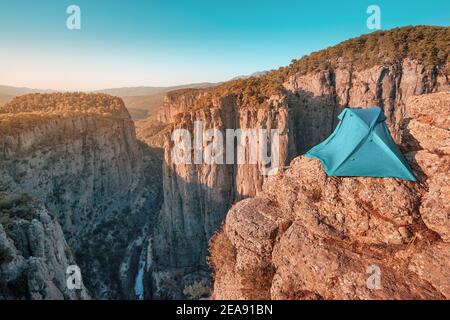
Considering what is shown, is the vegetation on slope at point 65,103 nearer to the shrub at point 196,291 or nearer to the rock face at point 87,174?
the rock face at point 87,174

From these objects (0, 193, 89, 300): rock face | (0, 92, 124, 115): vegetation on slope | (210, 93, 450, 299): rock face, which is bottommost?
(0, 193, 89, 300): rock face

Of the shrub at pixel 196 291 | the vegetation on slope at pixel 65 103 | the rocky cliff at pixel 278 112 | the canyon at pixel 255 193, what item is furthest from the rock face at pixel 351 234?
the vegetation on slope at pixel 65 103

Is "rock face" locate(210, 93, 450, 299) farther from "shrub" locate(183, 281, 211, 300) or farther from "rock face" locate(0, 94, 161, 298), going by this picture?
"rock face" locate(0, 94, 161, 298)

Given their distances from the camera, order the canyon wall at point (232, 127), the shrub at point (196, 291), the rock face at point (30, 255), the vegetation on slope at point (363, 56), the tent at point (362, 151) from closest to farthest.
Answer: the tent at point (362, 151) < the rock face at point (30, 255) < the shrub at point (196, 291) < the canyon wall at point (232, 127) < the vegetation on slope at point (363, 56)

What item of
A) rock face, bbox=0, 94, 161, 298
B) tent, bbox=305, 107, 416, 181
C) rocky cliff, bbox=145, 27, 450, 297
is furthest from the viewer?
rock face, bbox=0, 94, 161, 298

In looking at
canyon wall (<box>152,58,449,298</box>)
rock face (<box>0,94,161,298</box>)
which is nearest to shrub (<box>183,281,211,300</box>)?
canyon wall (<box>152,58,449,298</box>)

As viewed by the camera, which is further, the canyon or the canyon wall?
the canyon wall
